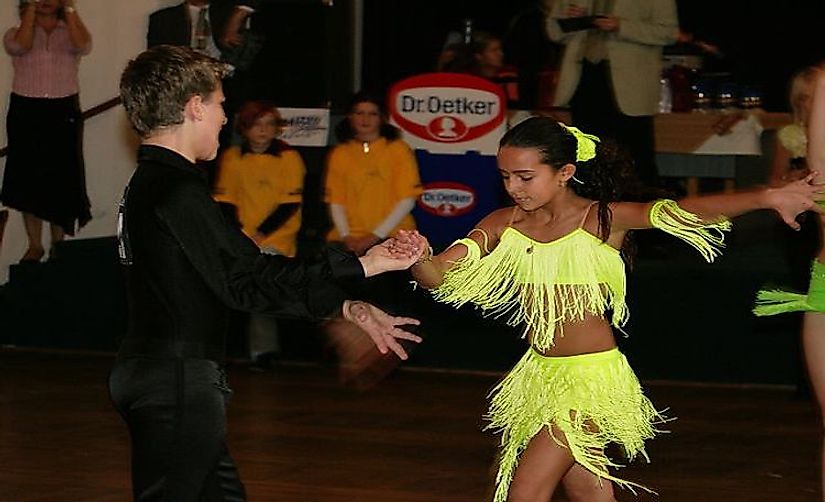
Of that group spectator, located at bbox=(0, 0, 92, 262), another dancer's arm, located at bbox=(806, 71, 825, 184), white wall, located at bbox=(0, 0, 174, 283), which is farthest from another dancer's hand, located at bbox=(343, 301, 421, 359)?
white wall, located at bbox=(0, 0, 174, 283)

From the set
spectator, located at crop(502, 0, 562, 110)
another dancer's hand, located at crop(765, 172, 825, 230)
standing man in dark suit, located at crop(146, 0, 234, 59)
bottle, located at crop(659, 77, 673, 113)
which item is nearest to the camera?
another dancer's hand, located at crop(765, 172, 825, 230)

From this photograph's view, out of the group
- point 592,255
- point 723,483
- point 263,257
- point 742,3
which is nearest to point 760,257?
point 723,483

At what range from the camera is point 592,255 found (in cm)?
538

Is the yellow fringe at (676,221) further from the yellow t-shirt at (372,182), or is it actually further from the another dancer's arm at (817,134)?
the yellow t-shirt at (372,182)

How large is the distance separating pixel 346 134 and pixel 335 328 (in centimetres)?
524

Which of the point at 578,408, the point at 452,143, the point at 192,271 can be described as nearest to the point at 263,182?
the point at 452,143

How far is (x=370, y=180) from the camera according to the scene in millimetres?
9812

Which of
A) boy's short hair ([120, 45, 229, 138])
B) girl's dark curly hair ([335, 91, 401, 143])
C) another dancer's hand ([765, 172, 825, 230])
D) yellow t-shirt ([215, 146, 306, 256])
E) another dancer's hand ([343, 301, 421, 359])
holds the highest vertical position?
boy's short hair ([120, 45, 229, 138])

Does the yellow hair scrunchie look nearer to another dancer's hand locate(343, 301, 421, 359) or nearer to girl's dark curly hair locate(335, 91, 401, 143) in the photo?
another dancer's hand locate(343, 301, 421, 359)

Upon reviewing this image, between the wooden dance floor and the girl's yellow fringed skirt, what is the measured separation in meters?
1.55

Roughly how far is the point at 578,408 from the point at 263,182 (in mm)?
5034

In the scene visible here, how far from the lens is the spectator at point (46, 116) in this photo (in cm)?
1110

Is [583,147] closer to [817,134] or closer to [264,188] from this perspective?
[817,134]

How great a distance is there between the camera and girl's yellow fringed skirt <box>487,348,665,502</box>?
5262 mm
